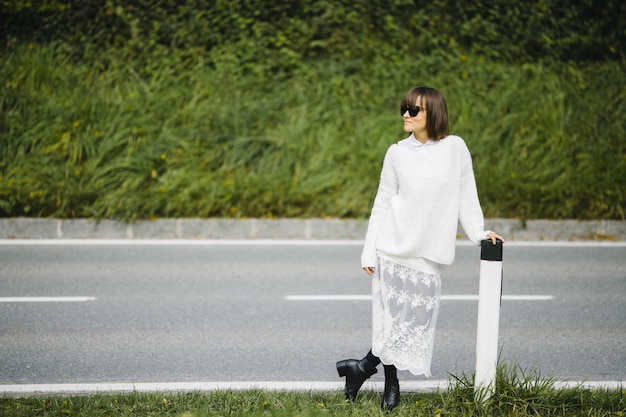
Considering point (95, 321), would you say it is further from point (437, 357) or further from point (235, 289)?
point (437, 357)

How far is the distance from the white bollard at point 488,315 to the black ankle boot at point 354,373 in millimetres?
585

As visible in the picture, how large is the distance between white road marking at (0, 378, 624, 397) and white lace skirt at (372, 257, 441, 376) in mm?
524

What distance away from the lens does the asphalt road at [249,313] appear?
15.6ft

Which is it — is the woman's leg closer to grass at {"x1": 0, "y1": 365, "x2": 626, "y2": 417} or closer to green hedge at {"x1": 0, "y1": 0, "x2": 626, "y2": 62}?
grass at {"x1": 0, "y1": 365, "x2": 626, "y2": 417}

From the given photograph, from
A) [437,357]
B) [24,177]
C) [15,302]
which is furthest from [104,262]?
[437,357]

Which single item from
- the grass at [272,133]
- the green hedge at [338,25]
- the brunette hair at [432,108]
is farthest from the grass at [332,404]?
the green hedge at [338,25]

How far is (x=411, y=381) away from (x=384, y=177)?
150 centimetres

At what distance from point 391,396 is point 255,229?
201 inches

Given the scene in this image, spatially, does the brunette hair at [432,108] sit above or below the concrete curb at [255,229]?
above

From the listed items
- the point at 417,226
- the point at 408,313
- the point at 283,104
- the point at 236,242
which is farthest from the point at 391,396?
the point at 283,104

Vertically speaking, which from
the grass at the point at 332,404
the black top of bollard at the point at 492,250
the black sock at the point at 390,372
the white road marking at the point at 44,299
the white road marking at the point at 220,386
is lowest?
the white road marking at the point at 220,386

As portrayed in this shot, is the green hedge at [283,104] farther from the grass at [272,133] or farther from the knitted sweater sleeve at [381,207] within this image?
the knitted sweater sleeve at [381,207]

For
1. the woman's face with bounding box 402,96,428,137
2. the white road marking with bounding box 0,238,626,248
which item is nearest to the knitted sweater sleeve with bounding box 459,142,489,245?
the woman's face with bounding box 402,96,428,137

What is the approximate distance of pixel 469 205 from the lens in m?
3.71
